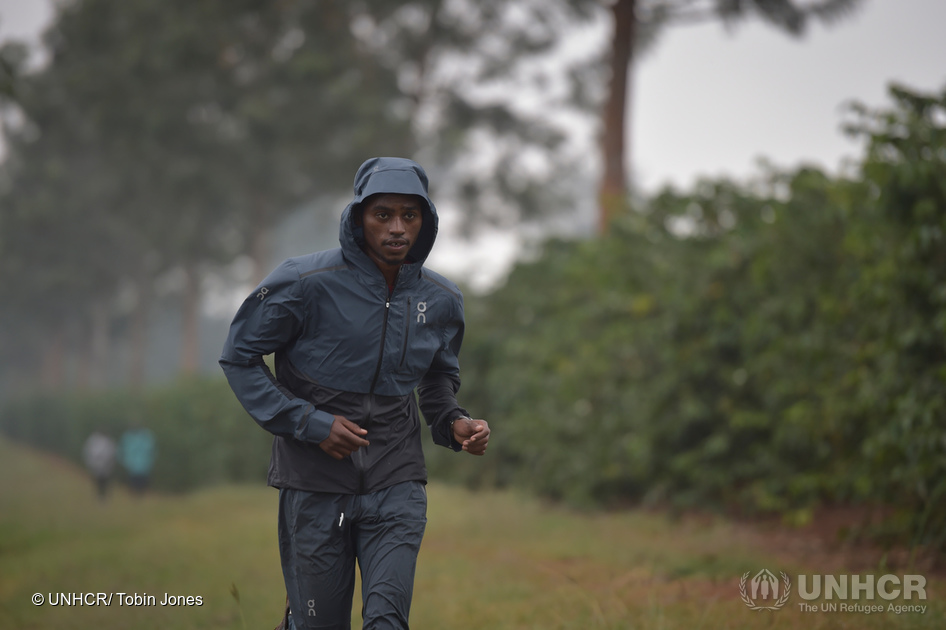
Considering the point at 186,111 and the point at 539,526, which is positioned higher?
the point at 186,111

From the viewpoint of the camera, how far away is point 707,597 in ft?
21.7

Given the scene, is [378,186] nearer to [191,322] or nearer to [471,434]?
[471,434]

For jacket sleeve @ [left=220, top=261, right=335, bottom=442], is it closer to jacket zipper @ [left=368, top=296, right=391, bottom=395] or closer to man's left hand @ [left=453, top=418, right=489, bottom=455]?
jacket zipper @ [left=368, top=296, right=391, bottom=395]

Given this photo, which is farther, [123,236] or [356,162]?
[123,236]

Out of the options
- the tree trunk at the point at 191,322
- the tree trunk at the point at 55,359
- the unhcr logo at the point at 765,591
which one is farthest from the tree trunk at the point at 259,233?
the unhcr logo at the point at 765,591

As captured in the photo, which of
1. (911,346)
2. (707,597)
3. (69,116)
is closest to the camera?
(707,597)

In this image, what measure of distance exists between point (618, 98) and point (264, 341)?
1548cm

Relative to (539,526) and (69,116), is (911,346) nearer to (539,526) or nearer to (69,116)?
(539,526)

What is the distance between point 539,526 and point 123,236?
35.7m

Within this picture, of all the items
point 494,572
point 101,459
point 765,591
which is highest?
point 765,591

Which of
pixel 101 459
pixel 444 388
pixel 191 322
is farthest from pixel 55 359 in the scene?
pixel 444 388

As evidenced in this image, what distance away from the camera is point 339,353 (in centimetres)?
399

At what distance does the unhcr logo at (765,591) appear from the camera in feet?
20.0

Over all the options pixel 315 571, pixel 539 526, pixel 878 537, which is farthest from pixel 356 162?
pixel 315 571
